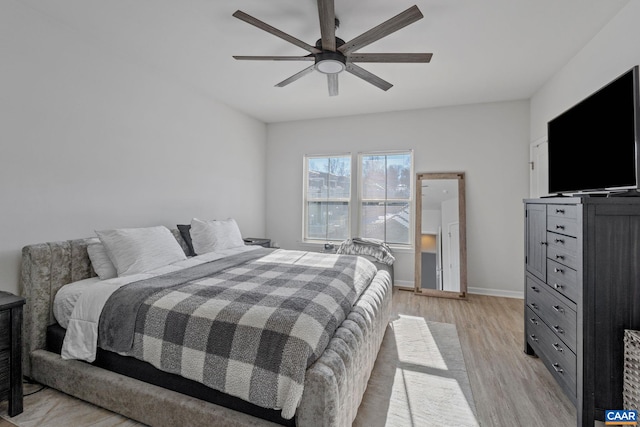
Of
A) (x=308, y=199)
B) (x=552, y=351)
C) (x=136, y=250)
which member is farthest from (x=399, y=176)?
(x=136, y=250)

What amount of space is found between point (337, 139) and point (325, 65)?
8.65ft

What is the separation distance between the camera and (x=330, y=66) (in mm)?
2301

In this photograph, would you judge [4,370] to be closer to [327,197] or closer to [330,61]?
[330,61]

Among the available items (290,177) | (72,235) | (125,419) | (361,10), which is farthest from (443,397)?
(290,177)

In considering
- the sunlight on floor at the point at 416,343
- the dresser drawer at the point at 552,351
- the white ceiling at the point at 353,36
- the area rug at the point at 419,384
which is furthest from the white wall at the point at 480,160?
the dresser drawer at the point at 552,351

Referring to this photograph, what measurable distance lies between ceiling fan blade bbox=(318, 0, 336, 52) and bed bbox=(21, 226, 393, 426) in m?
1.87

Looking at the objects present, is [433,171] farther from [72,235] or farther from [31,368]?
[31,368]

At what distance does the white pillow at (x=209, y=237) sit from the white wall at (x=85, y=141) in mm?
385

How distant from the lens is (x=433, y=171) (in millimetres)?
4402

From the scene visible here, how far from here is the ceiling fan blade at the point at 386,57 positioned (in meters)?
2.13

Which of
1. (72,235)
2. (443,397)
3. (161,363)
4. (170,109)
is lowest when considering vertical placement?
(443,397)

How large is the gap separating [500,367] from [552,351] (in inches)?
18.0

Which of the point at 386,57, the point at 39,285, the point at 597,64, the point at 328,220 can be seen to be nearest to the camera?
the point at 39,285

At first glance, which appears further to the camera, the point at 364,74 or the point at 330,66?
the point at 364,74
